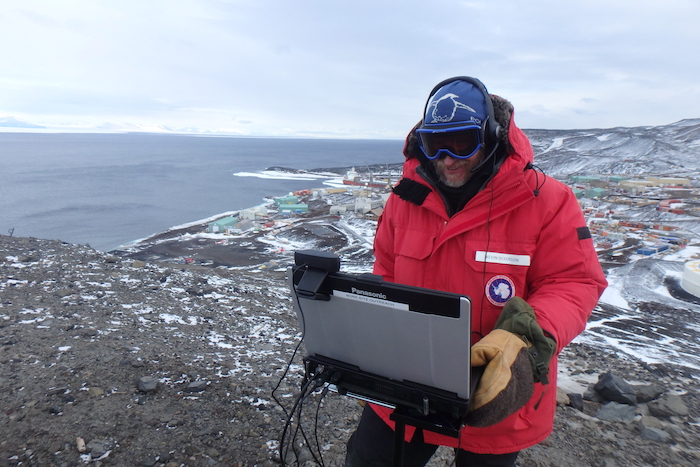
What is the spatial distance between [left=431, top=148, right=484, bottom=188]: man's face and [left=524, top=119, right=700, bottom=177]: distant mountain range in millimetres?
72972

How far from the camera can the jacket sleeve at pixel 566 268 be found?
148 centimetres

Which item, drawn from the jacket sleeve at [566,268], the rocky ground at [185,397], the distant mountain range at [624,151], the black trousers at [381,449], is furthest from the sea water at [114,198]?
the distant mountain range at [624,151]

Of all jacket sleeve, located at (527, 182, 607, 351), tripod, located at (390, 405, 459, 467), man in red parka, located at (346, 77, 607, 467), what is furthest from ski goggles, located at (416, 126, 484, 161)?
tripod, located at (390, 405, 459, 467)

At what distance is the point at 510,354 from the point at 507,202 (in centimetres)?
60

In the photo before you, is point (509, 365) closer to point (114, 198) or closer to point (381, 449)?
point (381, 449)

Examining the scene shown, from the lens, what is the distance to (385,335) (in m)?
1.33

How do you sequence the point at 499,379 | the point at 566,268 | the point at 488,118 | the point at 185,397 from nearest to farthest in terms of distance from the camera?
the point at 499,379
the point at 566,268
the point at 488,118
the point at 185,397

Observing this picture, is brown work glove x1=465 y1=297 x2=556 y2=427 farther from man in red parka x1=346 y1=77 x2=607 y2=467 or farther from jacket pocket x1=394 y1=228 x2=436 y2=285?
jacket pocket x1=394 y1=228 x2=436 y2=285

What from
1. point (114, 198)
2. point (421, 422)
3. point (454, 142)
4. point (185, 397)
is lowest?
point (114, 198)

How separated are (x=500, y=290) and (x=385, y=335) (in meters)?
0.55

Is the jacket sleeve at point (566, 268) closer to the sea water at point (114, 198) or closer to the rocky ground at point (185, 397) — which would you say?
the rocky ground at point (185, 397)

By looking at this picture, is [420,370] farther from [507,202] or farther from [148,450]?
Result: [148,450]

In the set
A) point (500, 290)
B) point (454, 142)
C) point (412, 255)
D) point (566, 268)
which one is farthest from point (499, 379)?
point (454, 142)

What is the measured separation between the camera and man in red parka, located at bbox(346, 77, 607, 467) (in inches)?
58.6
